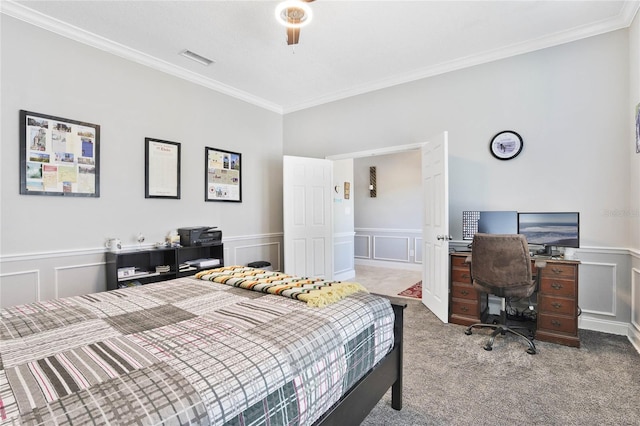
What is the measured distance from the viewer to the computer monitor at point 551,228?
9.69ft

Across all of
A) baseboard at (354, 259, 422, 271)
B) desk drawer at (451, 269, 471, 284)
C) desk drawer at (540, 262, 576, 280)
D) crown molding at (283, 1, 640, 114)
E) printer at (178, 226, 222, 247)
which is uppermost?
crown molding at (283, 1, 640, 114)

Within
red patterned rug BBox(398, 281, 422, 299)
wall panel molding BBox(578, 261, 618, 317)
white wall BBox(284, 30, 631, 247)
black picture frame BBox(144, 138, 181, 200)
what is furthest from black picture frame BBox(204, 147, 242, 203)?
wall panel molding BBox(578, 261, 618, 317)

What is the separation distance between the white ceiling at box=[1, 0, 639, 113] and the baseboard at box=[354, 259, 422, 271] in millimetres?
3841

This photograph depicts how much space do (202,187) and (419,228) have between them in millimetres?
4355

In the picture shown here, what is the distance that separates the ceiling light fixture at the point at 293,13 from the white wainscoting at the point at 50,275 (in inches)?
107

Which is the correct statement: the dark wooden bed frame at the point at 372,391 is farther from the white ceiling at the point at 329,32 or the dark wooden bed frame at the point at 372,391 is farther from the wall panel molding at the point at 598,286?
the white ceiling at the point at 329,32

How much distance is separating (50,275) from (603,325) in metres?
5.30

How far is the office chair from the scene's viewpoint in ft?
8.86

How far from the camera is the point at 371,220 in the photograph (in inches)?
281

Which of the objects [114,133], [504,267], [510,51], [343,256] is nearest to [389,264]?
[343,256]

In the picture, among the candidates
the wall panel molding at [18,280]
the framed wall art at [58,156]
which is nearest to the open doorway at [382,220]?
the framed wall art at [58,156]

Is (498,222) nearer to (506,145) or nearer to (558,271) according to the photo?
(558,271)

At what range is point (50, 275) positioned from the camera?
9.33ft

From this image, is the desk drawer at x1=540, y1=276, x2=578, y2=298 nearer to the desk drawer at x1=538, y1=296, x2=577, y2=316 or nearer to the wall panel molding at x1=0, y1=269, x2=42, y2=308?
the desk drawer at x1=538, y1=296, x2=577, y2=316
